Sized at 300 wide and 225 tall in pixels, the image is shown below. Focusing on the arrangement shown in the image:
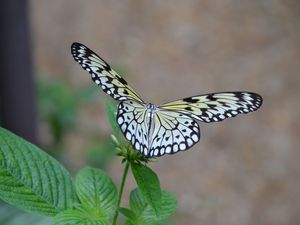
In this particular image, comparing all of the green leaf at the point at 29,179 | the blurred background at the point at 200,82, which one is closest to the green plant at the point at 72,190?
the green leaf at the point at 29,179

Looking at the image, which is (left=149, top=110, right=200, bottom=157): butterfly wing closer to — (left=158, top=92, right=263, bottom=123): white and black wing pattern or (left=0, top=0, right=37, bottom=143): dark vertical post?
(left=158, top=92, right=263, bottom=123): white and black wing pattern

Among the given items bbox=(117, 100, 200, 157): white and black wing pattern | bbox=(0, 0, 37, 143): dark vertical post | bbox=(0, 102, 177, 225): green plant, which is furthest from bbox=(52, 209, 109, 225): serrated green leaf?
bbox=(0, 0, 37, 143): dark vertical post

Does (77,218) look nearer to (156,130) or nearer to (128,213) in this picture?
(128,213)

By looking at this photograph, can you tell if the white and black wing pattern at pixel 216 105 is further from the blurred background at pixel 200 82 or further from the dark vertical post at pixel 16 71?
the blurred background at pixel 200 82

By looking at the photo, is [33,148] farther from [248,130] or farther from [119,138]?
[248,130]

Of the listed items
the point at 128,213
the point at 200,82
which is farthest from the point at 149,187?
the point at 200,82

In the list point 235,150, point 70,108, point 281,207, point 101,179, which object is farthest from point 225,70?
point 101,179
